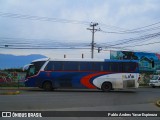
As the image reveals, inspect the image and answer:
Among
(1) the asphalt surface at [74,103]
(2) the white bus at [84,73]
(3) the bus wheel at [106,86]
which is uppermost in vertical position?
(2) the white bus at [84,73]

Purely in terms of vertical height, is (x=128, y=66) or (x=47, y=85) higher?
(x=128, y=66)

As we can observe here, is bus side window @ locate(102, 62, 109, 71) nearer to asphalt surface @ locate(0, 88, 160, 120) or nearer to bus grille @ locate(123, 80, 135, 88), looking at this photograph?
bus grille @ locate(123, 80, 135, 88)

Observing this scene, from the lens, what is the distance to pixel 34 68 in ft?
113

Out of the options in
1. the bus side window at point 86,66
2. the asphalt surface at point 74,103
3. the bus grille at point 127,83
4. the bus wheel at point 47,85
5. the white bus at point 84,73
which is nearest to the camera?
the asphalt surface at point 74,103

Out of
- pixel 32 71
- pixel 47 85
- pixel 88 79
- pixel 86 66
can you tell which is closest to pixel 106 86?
pixel 88 79

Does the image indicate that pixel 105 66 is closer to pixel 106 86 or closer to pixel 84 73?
pixel 106 86

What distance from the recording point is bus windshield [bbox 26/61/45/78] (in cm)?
3431

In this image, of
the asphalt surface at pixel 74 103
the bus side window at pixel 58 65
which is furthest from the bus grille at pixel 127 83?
the asphalt surface at pixel 74 103

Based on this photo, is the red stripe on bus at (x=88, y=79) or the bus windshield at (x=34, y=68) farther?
the bus windshield at (x=34, y=68)

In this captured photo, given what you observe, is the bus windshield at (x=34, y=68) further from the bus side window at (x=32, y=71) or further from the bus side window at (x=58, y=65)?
the bus side window at (x=58, y=65)

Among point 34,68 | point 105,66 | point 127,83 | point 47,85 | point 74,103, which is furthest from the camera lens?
point 34,68

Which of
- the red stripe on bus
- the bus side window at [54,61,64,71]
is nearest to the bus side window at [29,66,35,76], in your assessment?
the bus side window at [54,61,64,71]

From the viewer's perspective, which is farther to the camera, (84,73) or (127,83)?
(84,73)

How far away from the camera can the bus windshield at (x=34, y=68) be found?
34.3m
